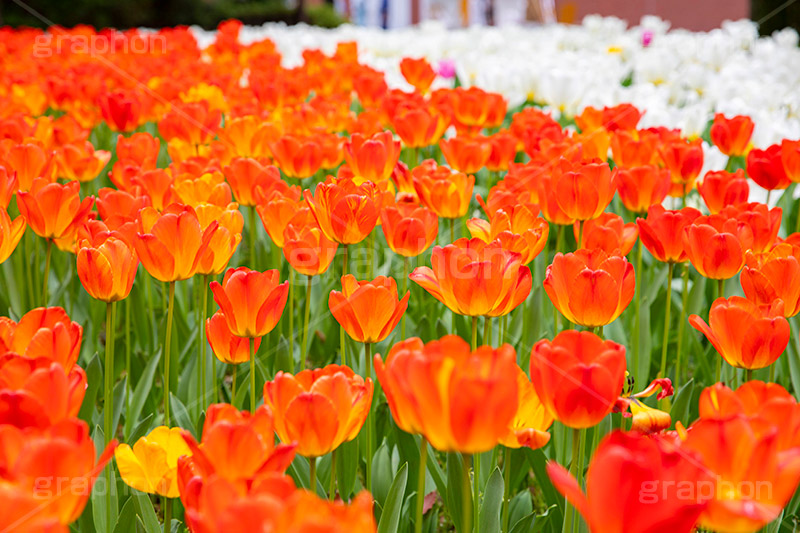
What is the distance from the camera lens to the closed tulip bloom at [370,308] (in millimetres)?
1198

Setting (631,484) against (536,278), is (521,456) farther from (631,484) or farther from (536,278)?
(631,484)

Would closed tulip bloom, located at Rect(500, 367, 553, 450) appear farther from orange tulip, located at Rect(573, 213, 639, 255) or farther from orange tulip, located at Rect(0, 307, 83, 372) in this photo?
orange tulip, located at Rect(0, 307, 83, 372)

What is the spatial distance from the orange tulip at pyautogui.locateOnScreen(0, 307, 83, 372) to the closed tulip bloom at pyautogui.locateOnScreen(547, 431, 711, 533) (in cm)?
59

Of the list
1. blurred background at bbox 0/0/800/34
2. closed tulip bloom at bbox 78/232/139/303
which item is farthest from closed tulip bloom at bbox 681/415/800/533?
blurred background at bbox 0/0/800/34

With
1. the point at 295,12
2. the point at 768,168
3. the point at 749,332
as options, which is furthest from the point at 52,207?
the point at 295,12

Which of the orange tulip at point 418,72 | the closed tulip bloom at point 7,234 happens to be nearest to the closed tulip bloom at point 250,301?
the closed tulip bloom at point 7,234

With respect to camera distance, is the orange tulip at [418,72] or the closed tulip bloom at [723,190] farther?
the orange tulip at [418,72]

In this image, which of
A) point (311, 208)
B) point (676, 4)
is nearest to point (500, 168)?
point (311, 208)

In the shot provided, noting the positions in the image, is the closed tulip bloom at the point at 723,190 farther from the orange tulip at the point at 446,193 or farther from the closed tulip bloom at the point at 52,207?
the closed tulip bloom at the point at 52,207

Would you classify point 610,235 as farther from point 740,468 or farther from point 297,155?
point 297,155

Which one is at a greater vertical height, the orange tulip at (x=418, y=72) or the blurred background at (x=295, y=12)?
the blurred background at (x=295, y=12)

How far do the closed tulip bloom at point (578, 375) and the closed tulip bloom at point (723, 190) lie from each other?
3.27 ft

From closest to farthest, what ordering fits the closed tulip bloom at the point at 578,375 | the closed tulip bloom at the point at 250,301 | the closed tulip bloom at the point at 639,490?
the closed tulip bloom at the point at 639,490 → the closed tulip bloom at the point at 578,375 → the closed tulip bloom at the point at 250,301

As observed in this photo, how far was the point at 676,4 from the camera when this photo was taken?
15.8 m
